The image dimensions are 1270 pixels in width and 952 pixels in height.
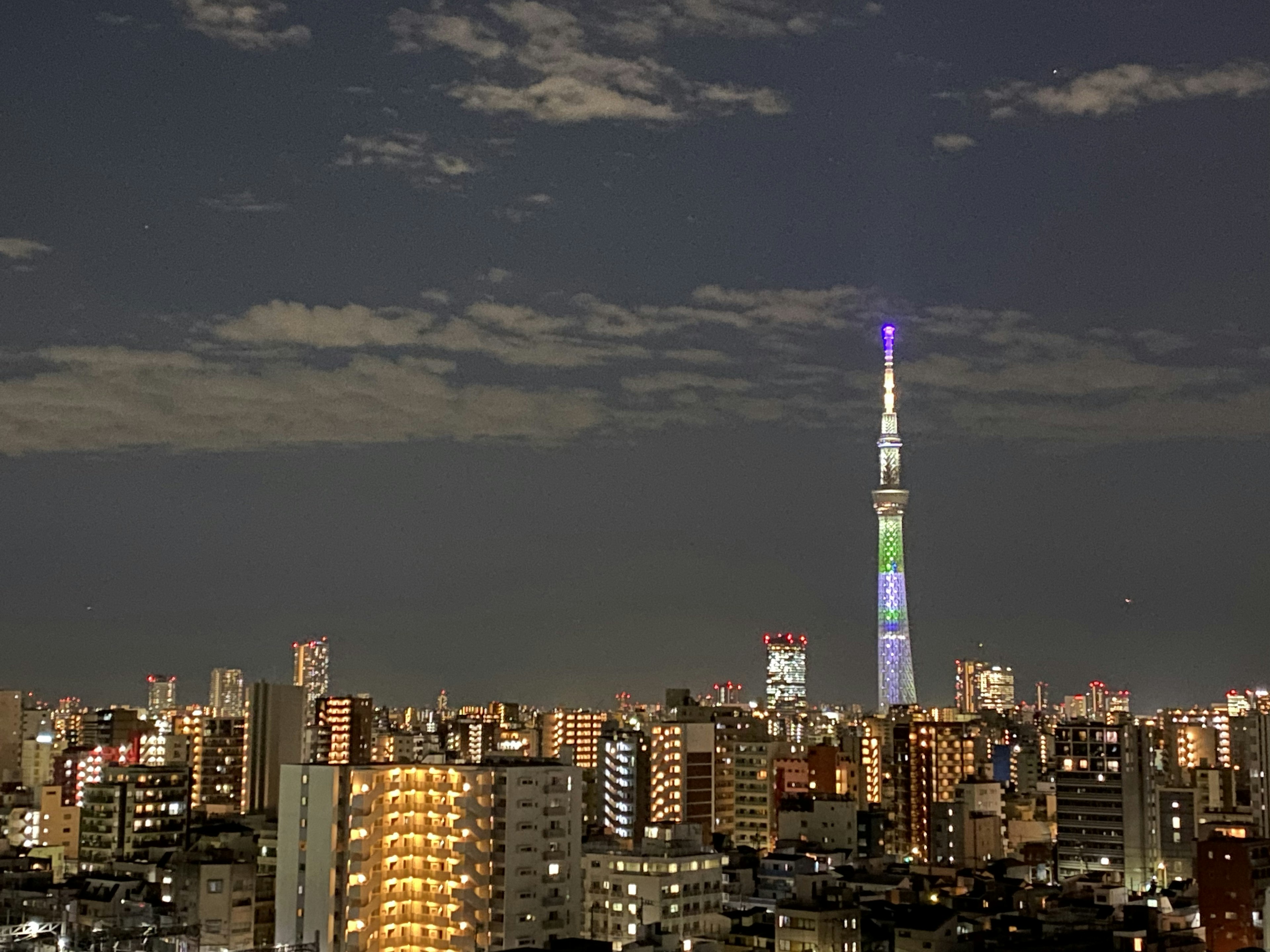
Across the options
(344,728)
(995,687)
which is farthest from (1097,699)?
(344,728)

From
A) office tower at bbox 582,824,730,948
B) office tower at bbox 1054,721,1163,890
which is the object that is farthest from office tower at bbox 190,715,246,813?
office tower at bbox 582,824,730,948

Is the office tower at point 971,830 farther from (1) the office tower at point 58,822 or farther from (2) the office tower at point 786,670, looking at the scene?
(2) the office tower at point 786,670

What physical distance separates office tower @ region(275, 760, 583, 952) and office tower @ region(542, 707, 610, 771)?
27.3 m

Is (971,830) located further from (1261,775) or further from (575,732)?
(575,732)

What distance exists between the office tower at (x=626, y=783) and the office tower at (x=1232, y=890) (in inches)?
578

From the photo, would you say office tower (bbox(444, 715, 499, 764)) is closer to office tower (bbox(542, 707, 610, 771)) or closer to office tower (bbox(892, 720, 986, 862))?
office tower (bbox(542, 707, 610, 771))

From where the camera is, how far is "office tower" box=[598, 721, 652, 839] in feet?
122

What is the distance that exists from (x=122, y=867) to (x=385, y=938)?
9.96 metres

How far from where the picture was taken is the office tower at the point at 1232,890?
77.7ft

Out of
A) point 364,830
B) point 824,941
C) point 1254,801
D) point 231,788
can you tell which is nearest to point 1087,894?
point 824,941

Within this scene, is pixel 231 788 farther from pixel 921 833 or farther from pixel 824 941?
pixel 824 941

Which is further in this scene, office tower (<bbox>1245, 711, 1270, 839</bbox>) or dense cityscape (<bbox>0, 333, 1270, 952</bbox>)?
office tower (<bbox>1245, 711, 1270, 839</bbox>)

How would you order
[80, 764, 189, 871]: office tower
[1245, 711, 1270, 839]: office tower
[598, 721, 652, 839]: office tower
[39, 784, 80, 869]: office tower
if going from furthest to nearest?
[598, 721, 652, 839]: office tower < [39, 784, 80, 869]: office tower < [1245, 711, 1270, 839]: office tower < [80, 764, 189, 871]: office tower

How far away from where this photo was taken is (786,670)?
8019cm
